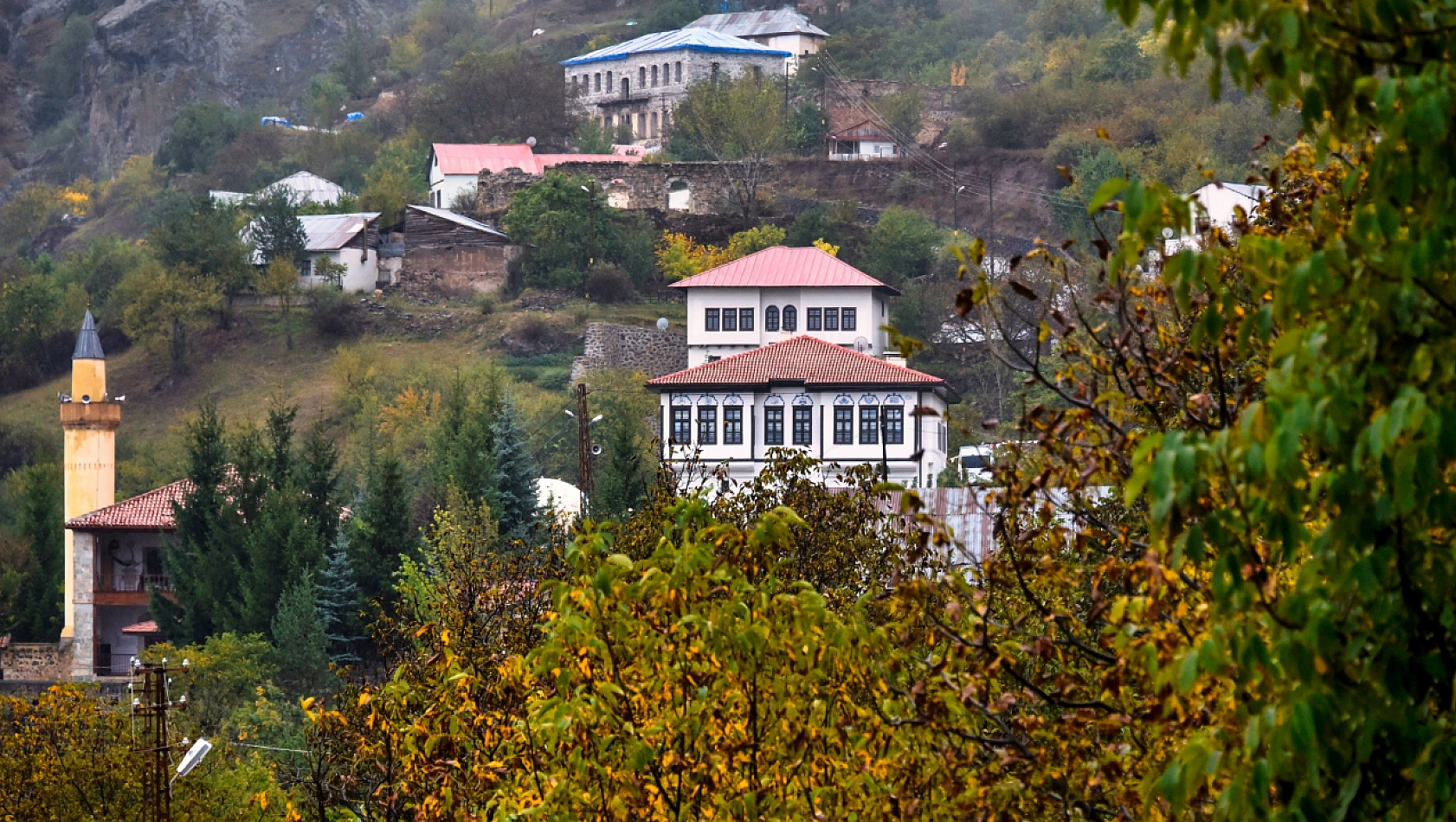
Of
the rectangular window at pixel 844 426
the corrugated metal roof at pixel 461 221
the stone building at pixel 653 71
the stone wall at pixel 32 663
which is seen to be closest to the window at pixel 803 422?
the rectangular window at pixel 844 426

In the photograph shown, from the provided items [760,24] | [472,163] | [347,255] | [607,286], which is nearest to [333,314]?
[347,255]

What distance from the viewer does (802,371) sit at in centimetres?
4762

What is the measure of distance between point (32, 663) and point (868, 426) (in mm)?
19635

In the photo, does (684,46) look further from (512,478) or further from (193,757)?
(193,757)

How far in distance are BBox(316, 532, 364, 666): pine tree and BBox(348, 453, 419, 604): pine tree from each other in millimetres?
250

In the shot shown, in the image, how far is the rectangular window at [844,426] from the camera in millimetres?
46688

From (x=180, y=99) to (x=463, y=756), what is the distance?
349 ft

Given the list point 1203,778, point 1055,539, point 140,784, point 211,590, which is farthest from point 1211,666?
point 211,590

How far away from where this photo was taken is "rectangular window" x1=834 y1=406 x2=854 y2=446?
153 feet

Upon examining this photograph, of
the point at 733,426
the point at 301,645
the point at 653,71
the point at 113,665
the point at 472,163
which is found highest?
the point at 653,71

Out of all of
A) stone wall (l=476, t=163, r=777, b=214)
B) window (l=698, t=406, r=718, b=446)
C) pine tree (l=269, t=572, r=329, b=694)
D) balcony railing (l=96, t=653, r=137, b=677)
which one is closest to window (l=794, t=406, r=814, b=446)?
window (l=698, t=406, r=718, b=446)

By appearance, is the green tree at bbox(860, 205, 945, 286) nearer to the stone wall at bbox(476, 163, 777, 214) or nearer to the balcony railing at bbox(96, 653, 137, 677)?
the stone wall at bbox(476, 163, 777, 214)

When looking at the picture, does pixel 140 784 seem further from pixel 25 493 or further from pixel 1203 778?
pixel 25 493

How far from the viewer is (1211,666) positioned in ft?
14.3
